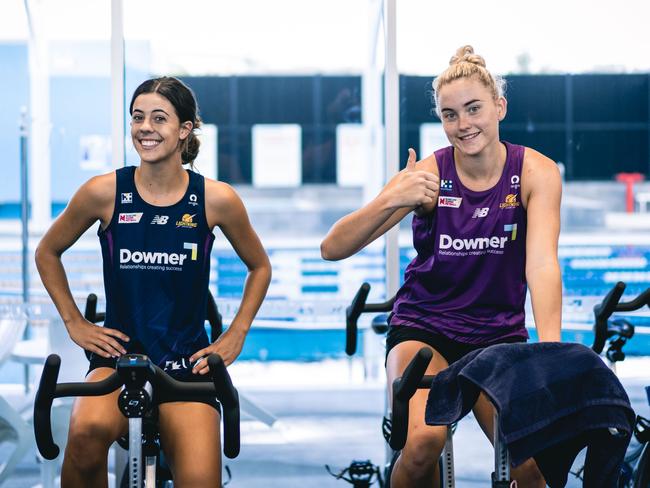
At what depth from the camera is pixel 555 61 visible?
13.8ft

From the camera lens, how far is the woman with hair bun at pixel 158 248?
2338mm

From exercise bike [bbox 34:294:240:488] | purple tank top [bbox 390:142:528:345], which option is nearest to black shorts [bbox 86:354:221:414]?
exercise bike [bbox 34:294:240:488]

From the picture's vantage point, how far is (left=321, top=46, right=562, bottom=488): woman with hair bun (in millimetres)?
2250

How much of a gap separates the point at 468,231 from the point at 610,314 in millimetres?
662

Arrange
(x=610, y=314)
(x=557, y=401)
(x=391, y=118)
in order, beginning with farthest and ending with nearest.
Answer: (x=391, y=118) → (x=610, y=314) → (x=557, y=401)

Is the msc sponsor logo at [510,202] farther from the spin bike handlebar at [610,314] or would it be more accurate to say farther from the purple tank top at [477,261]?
the spin bike handlebar at [610,314]

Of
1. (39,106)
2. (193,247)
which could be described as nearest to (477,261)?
(193,247)

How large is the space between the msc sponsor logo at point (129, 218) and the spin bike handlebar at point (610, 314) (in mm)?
1336

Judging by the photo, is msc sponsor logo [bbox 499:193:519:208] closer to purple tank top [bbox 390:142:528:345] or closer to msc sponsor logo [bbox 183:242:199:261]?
purple tank top [bbox 390:142:528:345]

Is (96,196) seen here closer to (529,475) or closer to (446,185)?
(446,185)

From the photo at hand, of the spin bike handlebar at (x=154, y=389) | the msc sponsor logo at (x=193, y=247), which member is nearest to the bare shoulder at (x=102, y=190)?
the msc sponsor logo at (x=193, y=247)

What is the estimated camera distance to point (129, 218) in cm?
238

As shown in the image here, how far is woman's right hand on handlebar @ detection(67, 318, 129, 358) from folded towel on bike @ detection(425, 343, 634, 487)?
959mm

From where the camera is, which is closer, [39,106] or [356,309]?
[356,309]
